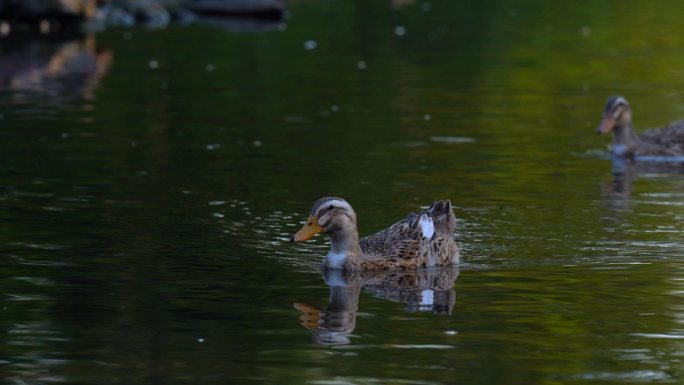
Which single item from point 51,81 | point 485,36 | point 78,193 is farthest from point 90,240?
point 485,36

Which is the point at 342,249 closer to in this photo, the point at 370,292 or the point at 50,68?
the point at 370,292

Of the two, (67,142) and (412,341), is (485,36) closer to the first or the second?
(67,142)

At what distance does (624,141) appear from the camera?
69.1 feet

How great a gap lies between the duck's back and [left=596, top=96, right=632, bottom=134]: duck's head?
754 cm

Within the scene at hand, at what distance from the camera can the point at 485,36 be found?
3581cm

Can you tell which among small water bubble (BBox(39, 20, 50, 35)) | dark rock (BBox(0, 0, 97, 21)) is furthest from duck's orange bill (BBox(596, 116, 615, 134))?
small water bubble (BBox(39, 20, 50, 35))

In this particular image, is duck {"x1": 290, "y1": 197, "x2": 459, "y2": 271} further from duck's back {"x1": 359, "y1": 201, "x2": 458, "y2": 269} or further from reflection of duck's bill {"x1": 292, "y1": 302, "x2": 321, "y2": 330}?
reflection of duck's bill {"x1": 292, "y1": 302, "x2": 321, "y2": 330}

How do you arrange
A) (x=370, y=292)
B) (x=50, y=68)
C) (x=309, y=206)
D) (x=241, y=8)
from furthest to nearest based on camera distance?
(x=241, y=8) → (x=50, y=68) → (x=309, y=206) → (x=370, y=292)

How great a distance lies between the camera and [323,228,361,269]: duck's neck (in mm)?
13445

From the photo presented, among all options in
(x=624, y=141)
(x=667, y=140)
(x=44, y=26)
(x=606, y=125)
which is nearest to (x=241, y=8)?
(x=44, y=26)

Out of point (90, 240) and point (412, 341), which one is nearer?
point (412, 341)

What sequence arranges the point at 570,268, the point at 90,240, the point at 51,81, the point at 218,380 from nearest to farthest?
the point at 218,380 → the point at 570,268 → the point at 90,240 → the point at 51,81

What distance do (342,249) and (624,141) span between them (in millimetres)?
8432

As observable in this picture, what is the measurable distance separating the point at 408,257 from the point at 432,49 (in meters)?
20.1
